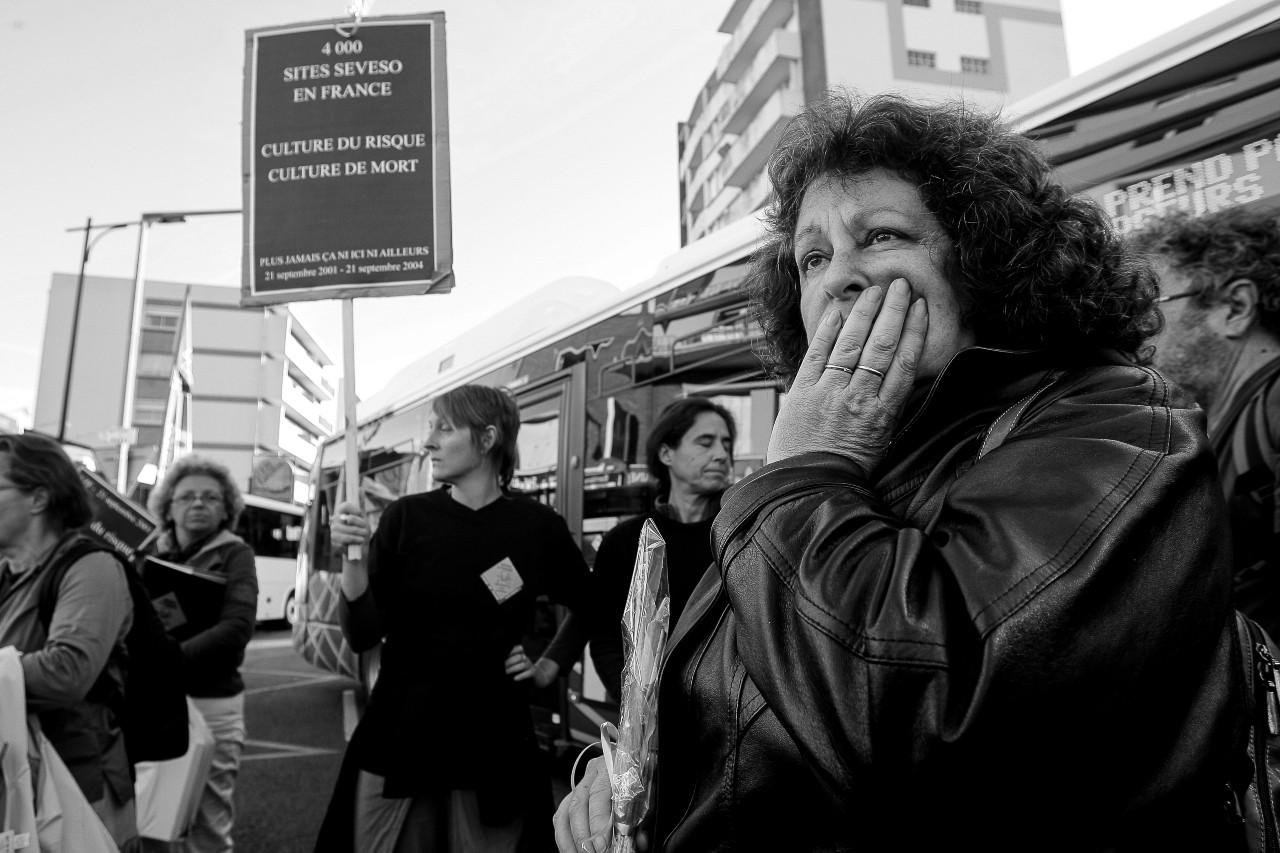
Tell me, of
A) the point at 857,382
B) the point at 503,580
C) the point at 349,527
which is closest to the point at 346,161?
the point at 349,527

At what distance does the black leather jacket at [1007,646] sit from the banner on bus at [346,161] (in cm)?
249

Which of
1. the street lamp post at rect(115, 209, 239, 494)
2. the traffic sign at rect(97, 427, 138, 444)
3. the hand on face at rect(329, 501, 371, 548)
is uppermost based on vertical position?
the street lamp post at rect(115, 209, 239, 494)

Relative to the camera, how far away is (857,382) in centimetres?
107

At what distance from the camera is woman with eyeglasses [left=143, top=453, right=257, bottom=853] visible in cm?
409

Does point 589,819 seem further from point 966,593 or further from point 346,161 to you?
point 346,161

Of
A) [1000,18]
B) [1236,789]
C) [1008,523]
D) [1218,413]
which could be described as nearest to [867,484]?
[1008,523]

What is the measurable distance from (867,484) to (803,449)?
3.6 inches

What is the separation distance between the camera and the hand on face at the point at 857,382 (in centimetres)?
106

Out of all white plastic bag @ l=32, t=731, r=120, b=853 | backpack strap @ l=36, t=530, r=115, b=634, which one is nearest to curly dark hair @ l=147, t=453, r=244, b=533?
backpack strap @ l=36, t=530, r=115, b=634

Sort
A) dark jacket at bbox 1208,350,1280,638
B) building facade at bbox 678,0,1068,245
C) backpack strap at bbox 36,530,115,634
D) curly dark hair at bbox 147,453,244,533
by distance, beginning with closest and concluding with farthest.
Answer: dark jacket at bbox 1208,350,1280,638, backpack strap at bbox 36,530,115,634, curly dark hair at bbox 147,453,244,533, building facade at bbox 678,0,1068,245

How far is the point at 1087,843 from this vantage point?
836 millimetres

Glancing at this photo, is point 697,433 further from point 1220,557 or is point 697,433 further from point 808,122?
point 1220,557

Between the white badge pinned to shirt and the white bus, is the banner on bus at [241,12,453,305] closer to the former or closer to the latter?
the white badge pinned to shirt

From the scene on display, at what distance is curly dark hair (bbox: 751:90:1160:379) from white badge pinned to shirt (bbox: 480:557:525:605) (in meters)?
1.77
